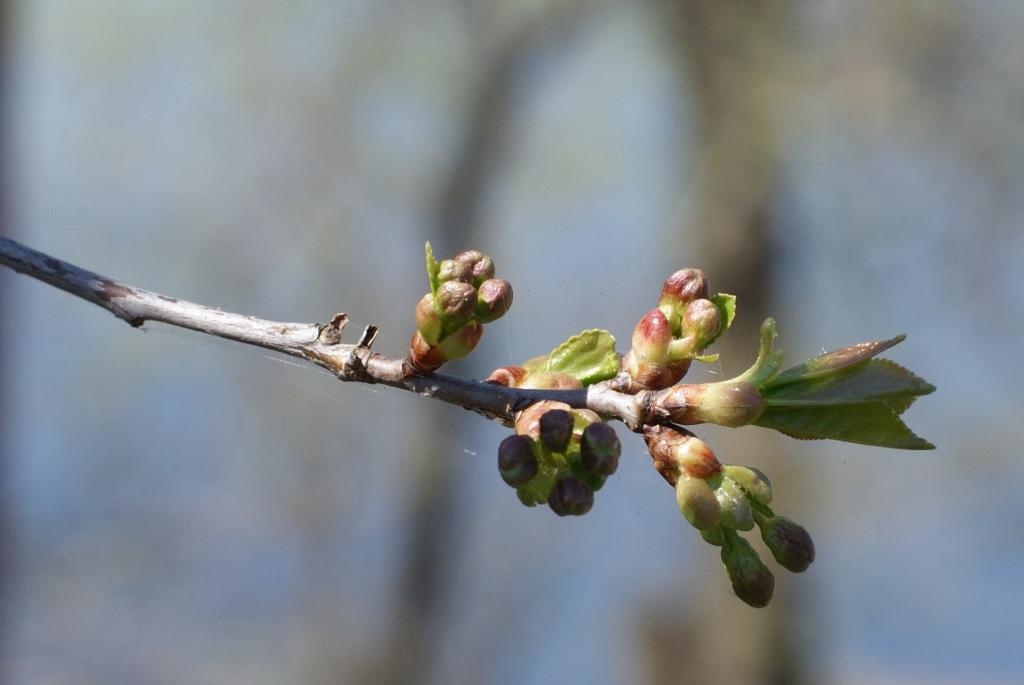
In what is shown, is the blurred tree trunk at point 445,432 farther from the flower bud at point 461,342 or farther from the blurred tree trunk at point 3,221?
the flower bud at point 461,342

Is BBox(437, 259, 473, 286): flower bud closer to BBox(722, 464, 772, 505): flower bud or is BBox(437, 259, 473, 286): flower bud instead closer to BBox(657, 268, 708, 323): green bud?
BBox(657, 268, 708, 323): green bud

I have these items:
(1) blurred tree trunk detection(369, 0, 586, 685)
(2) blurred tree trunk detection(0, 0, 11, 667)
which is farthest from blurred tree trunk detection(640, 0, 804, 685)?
(2) blurred tree trunk detection(0, 0, 11, 667)

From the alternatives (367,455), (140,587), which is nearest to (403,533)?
(367,455)

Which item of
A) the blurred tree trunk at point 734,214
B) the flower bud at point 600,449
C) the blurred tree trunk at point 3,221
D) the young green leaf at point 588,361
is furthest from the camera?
the blurred tree trunk at point 734,214

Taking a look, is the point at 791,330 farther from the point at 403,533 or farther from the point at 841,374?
the point at 841,374

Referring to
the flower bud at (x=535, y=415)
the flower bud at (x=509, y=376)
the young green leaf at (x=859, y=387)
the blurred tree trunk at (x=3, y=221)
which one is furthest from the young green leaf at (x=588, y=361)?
the blurred tree trunk at (x=3, y=221)

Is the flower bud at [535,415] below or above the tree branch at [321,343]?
below
